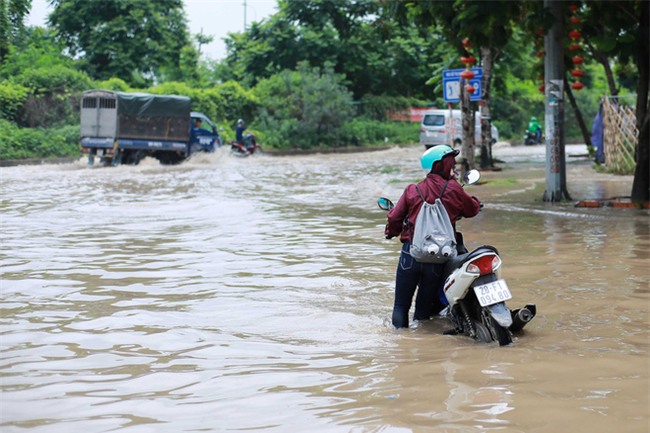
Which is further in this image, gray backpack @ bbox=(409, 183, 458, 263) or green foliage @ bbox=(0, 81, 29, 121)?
green foliage @ bbox=(0, 81, 29, 121)

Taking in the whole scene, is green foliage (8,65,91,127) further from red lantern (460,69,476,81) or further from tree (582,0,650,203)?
tree (582,0,650,203)

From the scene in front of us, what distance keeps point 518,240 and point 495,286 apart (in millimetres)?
5969

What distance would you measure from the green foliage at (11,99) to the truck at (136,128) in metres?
3.49

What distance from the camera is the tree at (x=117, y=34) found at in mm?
43188

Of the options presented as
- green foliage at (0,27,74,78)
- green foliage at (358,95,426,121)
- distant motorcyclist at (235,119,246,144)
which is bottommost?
distant motorcyclist at (235,119,246,144)

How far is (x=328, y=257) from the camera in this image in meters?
11.3

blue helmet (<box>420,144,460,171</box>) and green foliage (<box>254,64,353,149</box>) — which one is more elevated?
green foliage (<box>254,64,353,149</box>)

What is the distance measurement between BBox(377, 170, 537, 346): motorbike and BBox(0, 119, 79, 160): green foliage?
28.3 metres

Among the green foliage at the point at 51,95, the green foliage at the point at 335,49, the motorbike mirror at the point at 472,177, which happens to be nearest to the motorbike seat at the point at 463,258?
the motorbike mirror at the point at 472,177

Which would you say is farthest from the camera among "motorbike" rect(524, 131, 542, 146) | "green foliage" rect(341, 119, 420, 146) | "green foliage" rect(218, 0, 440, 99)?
"green foliage" rect(218, 0, 440, 99)

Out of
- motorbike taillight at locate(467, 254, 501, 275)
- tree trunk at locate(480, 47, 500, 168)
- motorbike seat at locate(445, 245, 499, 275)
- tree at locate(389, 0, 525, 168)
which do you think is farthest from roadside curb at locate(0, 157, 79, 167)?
motorbike taillight at locate(467, 254, 501, 275)

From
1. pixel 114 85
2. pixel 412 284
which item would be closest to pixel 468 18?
pixel 412 284

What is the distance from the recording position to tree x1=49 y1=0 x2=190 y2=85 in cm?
4319

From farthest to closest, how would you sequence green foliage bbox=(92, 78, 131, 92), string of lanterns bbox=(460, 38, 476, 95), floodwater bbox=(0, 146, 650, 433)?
green foliage bbox=(92, 78, 131, 92) < string of lanterns bbox=(460, 38, 476, 95) < floodwater bbox=(0, 146, 650, 433)
